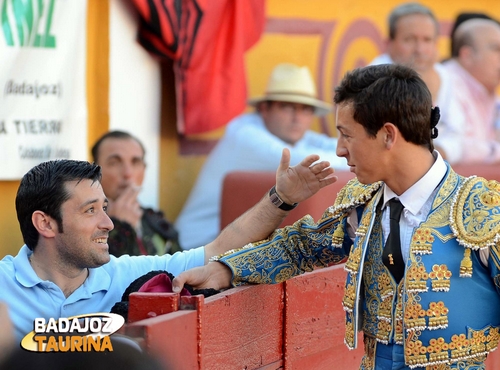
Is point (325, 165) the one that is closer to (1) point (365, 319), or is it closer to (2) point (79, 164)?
(1) point (365, 319)

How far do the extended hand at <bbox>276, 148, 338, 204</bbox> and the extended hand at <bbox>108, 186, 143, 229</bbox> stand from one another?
191cm

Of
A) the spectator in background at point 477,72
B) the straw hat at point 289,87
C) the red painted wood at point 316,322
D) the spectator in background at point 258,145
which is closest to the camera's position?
the red painted wood at point 316,322

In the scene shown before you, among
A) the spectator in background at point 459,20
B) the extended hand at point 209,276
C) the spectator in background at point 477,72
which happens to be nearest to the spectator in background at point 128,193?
the extended hand at point 209,276

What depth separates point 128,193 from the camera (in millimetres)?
4906

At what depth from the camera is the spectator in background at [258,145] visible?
5.79 metres

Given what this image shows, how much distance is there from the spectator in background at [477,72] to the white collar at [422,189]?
17.7 ft

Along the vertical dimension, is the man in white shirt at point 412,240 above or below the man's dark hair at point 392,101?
below

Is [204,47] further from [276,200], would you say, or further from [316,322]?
[276,200]

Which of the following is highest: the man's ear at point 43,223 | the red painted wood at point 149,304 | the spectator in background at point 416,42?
the spectator in background at point 416,42

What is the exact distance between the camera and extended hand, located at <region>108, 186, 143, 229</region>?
4.83 metres

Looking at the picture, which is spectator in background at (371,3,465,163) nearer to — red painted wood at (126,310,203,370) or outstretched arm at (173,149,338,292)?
outstretched arm at (173,149,338,292)

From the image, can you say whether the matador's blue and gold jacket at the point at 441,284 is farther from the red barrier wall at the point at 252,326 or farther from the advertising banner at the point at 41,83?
the advertising banner at the point at 41,83

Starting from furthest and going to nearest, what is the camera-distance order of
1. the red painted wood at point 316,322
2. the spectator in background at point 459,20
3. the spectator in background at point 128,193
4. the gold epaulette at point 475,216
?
1. the spectator in background at point 459,20
2. the spectator in background at point 128,193
3. the red painted wood at point 316,322
4. the gold epaulette at point 475,216

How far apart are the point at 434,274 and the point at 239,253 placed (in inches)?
29.1
